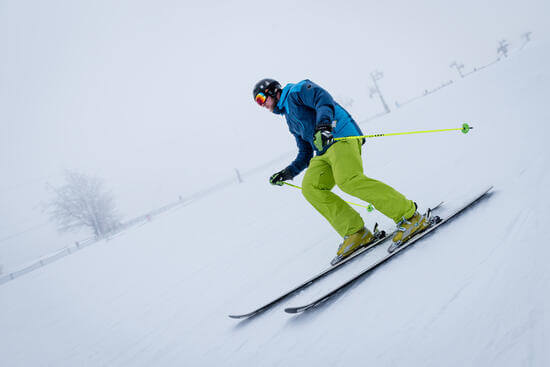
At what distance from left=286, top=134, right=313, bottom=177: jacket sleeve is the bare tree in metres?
31.2

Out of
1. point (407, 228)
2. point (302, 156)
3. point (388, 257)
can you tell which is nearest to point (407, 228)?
point (407, 228)

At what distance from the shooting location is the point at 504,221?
5.70ft

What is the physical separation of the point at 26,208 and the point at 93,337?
85.6 meters

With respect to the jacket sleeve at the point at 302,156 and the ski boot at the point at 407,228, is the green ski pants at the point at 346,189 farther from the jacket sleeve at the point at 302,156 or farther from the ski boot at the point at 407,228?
the jacket sleeve at the point at 302,156

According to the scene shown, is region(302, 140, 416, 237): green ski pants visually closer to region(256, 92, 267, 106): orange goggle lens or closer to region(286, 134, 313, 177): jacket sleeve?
region(286, 134, 313, 177): jacket sleeve

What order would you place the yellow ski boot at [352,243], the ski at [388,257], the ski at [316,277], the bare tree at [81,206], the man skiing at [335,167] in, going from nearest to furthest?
the ski at [388,257] < the ski at [316,277] < the man skiing at [335,167] < the yellow ski boot at [352,243] < the bare tree at [81,206]

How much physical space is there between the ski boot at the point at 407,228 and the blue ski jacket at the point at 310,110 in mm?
872

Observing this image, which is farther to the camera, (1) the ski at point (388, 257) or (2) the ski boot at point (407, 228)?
(2) the ski boot at point (407, 228)

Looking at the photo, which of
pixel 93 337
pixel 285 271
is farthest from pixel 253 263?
pixel 93 337

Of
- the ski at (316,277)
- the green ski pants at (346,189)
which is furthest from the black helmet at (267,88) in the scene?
the ski at (316,277)

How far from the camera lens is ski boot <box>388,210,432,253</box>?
210 cm

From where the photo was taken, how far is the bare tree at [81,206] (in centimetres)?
2931

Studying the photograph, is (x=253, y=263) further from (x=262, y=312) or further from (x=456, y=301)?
(x=456, y=301)

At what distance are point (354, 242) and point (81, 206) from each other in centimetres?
3527
